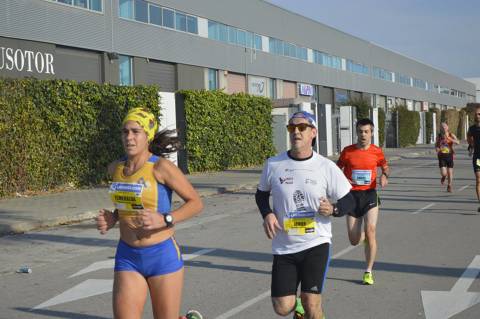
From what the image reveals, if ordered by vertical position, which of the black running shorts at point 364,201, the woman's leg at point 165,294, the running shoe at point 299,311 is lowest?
the running shoe at point 299,311

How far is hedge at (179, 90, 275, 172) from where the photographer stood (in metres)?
24.9

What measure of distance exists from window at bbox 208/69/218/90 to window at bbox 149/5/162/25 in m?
5.87

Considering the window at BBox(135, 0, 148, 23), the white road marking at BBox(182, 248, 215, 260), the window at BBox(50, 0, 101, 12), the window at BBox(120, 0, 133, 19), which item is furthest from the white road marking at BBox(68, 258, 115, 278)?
the window at BBox(135, 0, 148, 23)

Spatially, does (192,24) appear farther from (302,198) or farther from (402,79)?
(402,79)

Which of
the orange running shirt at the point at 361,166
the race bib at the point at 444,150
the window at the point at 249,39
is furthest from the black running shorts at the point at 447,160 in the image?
the window at the point at 249,39

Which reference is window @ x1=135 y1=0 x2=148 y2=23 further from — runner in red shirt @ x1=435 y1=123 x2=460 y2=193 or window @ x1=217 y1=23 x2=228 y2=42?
runner in red shirt @ x1=435 y1=123 x2=460 y2=193

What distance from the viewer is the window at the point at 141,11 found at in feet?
111

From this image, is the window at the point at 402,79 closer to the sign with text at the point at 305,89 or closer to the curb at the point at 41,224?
the sign with text at the point at 305,89

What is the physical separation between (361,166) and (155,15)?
2937cm

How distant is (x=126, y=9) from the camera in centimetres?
3294

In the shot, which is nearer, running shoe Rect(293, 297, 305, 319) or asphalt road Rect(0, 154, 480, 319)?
running shoe Rect(293, 297, 305, 319)

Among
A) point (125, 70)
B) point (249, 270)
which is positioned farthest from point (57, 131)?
point (125, 70)

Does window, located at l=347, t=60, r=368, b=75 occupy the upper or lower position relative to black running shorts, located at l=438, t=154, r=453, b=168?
upper

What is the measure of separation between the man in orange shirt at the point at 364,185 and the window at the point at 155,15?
93.9ft
